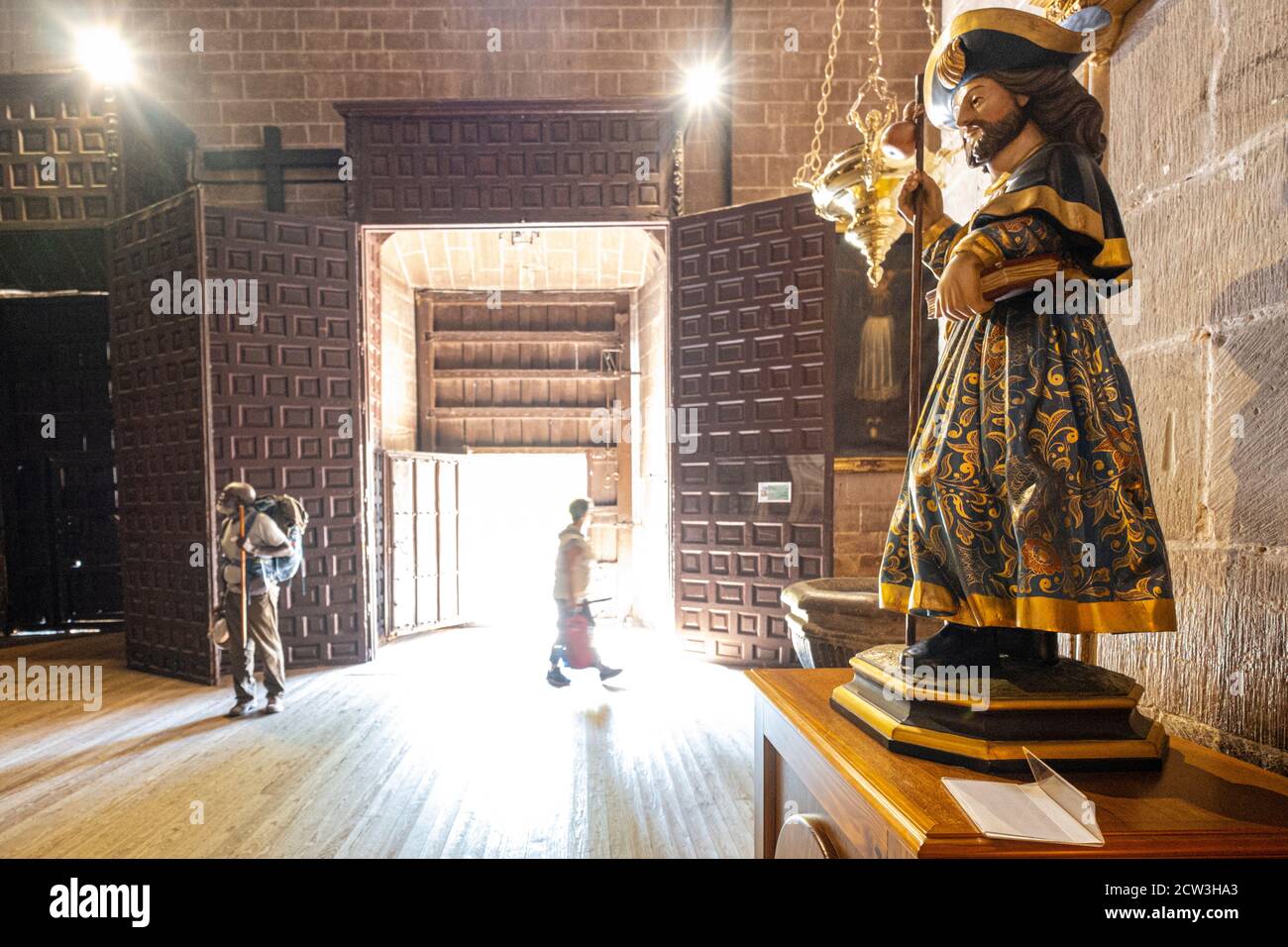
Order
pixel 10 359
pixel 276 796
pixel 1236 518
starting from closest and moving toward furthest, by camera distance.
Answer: pixel 1236 518, pixel 276 796, pixel 10 359

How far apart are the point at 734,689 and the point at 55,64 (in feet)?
29.2

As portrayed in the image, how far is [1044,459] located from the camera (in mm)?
1056

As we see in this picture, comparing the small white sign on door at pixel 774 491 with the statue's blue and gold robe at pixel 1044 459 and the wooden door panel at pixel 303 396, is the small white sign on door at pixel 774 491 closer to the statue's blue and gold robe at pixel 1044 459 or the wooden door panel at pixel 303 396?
the wooden door panel at pixel 303 396

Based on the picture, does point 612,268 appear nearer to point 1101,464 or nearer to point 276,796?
point 276,796

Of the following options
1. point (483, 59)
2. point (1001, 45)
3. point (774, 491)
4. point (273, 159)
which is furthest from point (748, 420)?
point (273, 159)

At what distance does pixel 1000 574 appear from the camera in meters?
1.07

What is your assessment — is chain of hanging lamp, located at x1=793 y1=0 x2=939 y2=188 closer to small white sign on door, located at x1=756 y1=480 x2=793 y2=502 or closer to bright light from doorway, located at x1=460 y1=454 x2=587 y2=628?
small white sign on door, located at x1=756 y1=480 x2=793 y2=502

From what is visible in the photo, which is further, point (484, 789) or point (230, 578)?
point (230, 578)

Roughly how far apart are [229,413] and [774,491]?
4838mm

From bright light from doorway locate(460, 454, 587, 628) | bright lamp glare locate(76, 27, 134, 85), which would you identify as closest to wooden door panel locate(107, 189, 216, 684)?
bright lamp glare locate(76, 27, 134, 85)

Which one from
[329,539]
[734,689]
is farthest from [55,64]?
[734,689]

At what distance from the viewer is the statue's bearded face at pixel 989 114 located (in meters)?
1.17

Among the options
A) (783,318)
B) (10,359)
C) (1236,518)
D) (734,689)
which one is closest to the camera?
(1236,518)

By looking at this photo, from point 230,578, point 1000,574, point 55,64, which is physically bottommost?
point 230,578
